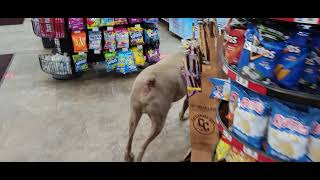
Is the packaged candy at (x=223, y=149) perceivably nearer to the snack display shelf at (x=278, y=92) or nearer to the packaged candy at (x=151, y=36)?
the snack display shelf at (x=278, y=92)

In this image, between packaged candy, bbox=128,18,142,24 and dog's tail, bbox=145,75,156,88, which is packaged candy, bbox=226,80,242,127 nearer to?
dog's tail, bbox=145,75,156,88

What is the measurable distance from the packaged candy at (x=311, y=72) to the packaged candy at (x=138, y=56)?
150 inches

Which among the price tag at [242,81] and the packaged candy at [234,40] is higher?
the packaged candy at [234,40]

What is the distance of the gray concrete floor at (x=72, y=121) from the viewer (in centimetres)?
332

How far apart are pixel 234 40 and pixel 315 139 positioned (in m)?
0.66

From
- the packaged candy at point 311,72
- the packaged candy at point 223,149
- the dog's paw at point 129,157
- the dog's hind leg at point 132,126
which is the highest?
the packaged candy at point 311,72

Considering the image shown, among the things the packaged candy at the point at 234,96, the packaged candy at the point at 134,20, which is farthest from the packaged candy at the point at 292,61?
the packaged candy at the point at 134,20

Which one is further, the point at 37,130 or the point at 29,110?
the point at 29,110

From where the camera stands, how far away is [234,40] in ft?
6.10
